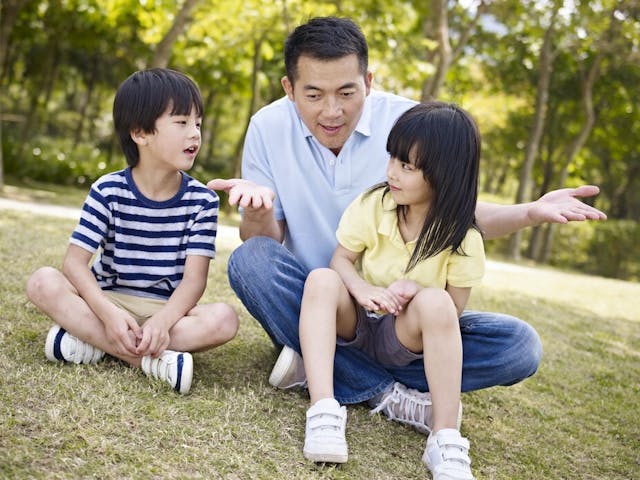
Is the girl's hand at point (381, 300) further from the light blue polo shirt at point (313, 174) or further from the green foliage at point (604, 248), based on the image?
the green foliage at point (604, 248)

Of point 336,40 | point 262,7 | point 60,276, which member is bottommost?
point 60,276

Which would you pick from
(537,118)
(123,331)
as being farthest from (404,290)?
(537,118)

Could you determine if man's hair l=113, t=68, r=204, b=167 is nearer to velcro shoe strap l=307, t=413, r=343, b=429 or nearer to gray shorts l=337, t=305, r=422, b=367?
gray shorts l=337, t=305, r=422, b=367

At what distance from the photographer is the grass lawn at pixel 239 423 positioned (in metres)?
1.80

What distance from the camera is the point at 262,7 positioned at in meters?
10.6

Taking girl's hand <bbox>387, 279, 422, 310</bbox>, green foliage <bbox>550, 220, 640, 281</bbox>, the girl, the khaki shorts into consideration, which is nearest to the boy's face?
the khaki shorts

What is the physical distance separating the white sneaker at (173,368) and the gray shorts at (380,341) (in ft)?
1.81

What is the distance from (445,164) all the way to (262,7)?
29.6 feet

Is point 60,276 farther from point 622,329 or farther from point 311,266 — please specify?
point 622,329

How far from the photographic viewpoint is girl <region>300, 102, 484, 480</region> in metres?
2.13

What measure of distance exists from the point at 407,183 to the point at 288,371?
2.64 ft

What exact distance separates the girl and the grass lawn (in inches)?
6.2

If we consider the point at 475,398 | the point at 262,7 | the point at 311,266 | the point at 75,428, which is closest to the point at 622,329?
the point at 475,398

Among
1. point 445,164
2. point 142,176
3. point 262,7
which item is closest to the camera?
point 445,164
